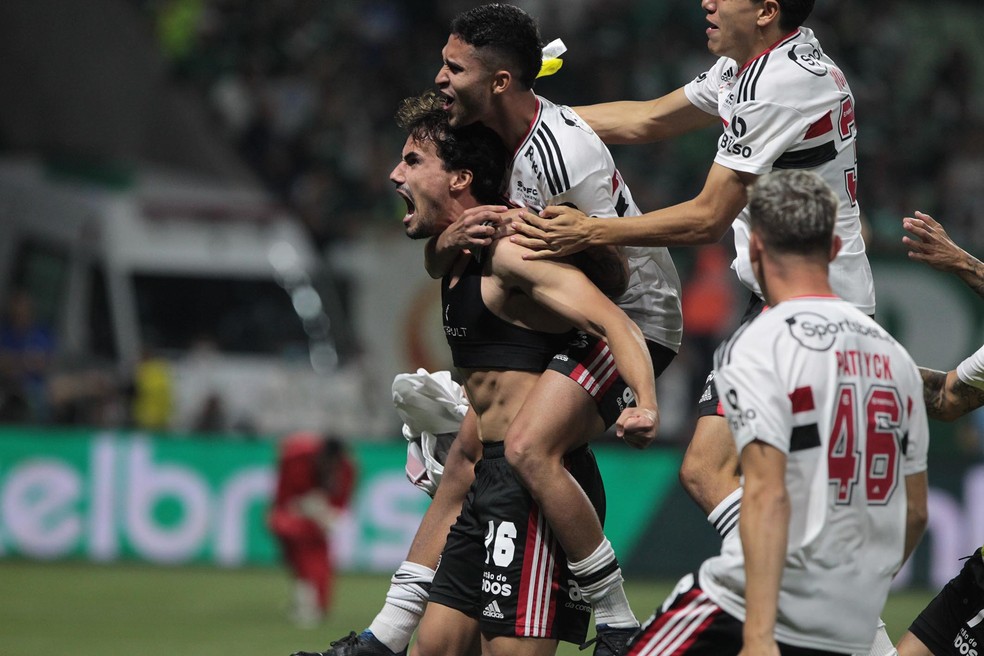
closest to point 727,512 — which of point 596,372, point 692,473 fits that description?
point 692,473

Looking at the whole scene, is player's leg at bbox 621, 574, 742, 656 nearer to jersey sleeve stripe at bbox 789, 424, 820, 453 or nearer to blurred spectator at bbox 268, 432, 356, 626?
jersey sleeve stripe at bbox 789, 424, 820, 453

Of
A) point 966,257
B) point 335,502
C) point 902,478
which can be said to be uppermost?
point 966,257

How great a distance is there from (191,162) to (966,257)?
665 inches

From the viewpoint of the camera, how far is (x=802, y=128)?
539 centimetres

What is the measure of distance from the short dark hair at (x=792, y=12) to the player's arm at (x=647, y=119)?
2.77ft

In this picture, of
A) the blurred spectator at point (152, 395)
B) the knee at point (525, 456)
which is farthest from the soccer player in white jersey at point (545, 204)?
the blurred spectator at point (152, 395)

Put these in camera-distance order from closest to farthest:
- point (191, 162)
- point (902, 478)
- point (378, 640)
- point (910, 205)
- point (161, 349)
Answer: point (902, 478), point (378, 640), point (161, 349), point (910, 205), point (191, 162)

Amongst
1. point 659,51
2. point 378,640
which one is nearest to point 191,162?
→ point 659,51

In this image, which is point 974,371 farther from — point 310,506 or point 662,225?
point 310,506

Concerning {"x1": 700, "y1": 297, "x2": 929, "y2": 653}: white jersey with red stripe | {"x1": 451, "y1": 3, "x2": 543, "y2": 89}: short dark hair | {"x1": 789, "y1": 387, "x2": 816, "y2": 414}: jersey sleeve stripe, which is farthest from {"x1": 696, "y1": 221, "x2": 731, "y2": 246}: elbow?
{"x1": 789, "y1": 387, "x2": 816, "y2": 414}: jersey sleeve stripe

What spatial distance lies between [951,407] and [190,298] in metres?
12.8

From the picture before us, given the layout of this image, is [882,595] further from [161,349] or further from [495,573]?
[161,349]

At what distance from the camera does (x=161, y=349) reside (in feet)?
56.6

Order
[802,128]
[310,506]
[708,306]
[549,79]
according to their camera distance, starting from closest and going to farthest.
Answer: [802,128] < [310,506] < [708,306] < [549,79]
